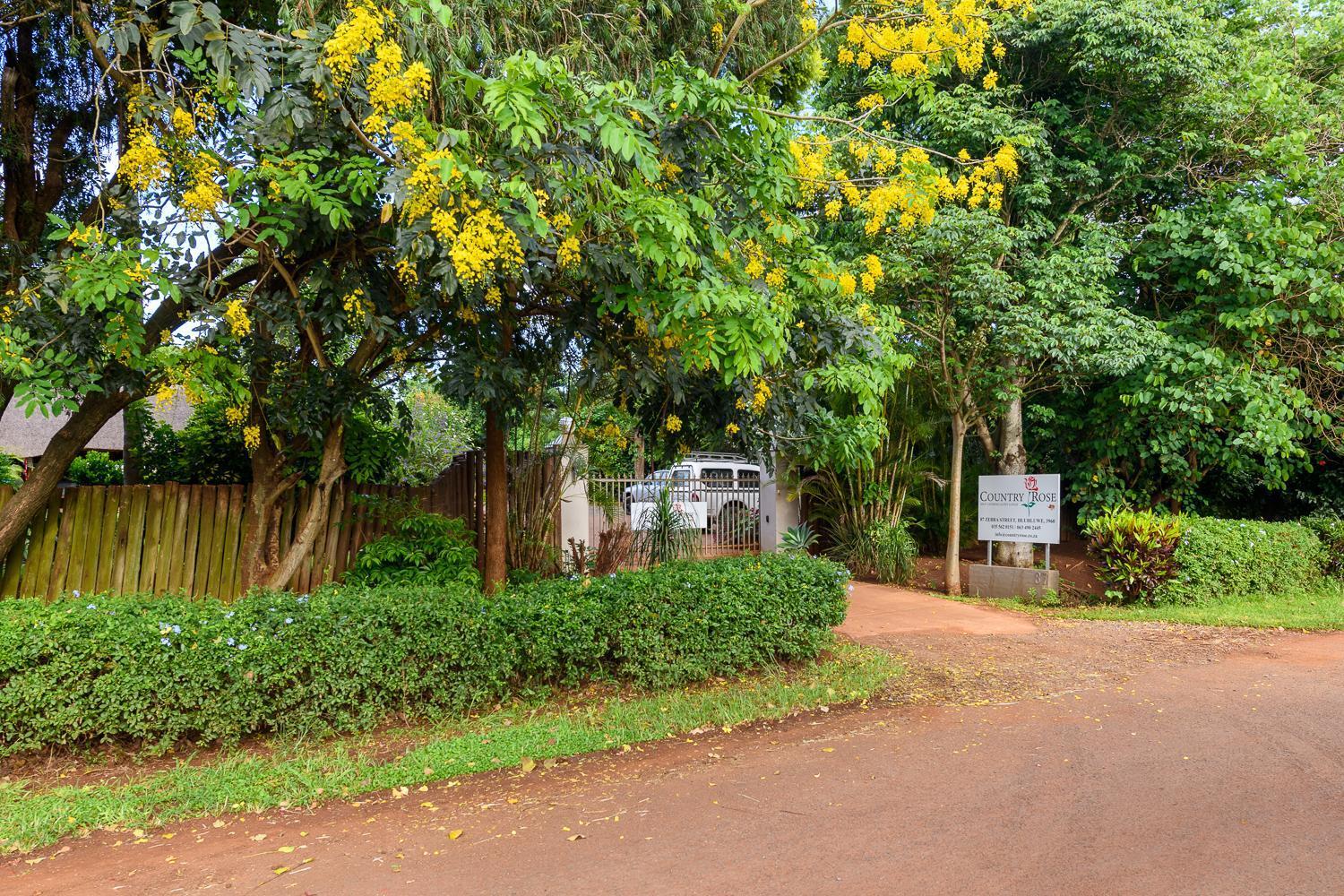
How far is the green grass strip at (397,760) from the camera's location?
Answer: 421 cm

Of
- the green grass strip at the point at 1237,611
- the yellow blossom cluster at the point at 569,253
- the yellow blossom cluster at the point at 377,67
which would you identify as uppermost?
the yellow blossom cluster at the point at 377,67

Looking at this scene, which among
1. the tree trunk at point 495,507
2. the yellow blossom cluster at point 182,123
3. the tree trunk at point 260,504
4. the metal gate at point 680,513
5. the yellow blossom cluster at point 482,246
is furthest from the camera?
the metal gate at point 680,513

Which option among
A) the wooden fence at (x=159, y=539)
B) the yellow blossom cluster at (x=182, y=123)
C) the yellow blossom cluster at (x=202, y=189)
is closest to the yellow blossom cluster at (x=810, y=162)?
the yellow blossom cluster at (x=202, y=189)

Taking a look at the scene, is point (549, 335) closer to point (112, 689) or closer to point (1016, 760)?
point (112, 689)

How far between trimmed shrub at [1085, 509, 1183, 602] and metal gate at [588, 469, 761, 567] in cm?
526

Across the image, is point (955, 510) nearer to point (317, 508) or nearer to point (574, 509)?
point (574, 509)

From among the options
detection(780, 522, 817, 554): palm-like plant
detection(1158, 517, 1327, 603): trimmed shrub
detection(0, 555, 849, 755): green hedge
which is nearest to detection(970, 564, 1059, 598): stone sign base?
detection(1158, 517, 1327, 603): trimmed shrub

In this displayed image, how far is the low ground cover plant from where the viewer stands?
10484mm

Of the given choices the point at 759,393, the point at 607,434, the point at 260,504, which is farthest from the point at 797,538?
the point at 260,504

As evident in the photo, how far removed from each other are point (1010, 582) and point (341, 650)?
9252 mm

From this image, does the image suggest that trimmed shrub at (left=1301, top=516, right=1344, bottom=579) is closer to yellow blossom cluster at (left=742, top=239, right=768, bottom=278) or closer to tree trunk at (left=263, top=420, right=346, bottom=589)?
yellow blossom cluster at (left=742, top=239, right=768, bottom=278)

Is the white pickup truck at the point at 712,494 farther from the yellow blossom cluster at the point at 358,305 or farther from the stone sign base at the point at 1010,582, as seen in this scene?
the yellow blossom cluster at the point at 358,305

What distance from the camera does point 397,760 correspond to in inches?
194

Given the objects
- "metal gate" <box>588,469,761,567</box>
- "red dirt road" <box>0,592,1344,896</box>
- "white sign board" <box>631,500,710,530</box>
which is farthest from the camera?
"white sign board" <box>631,500,710,530</box>
